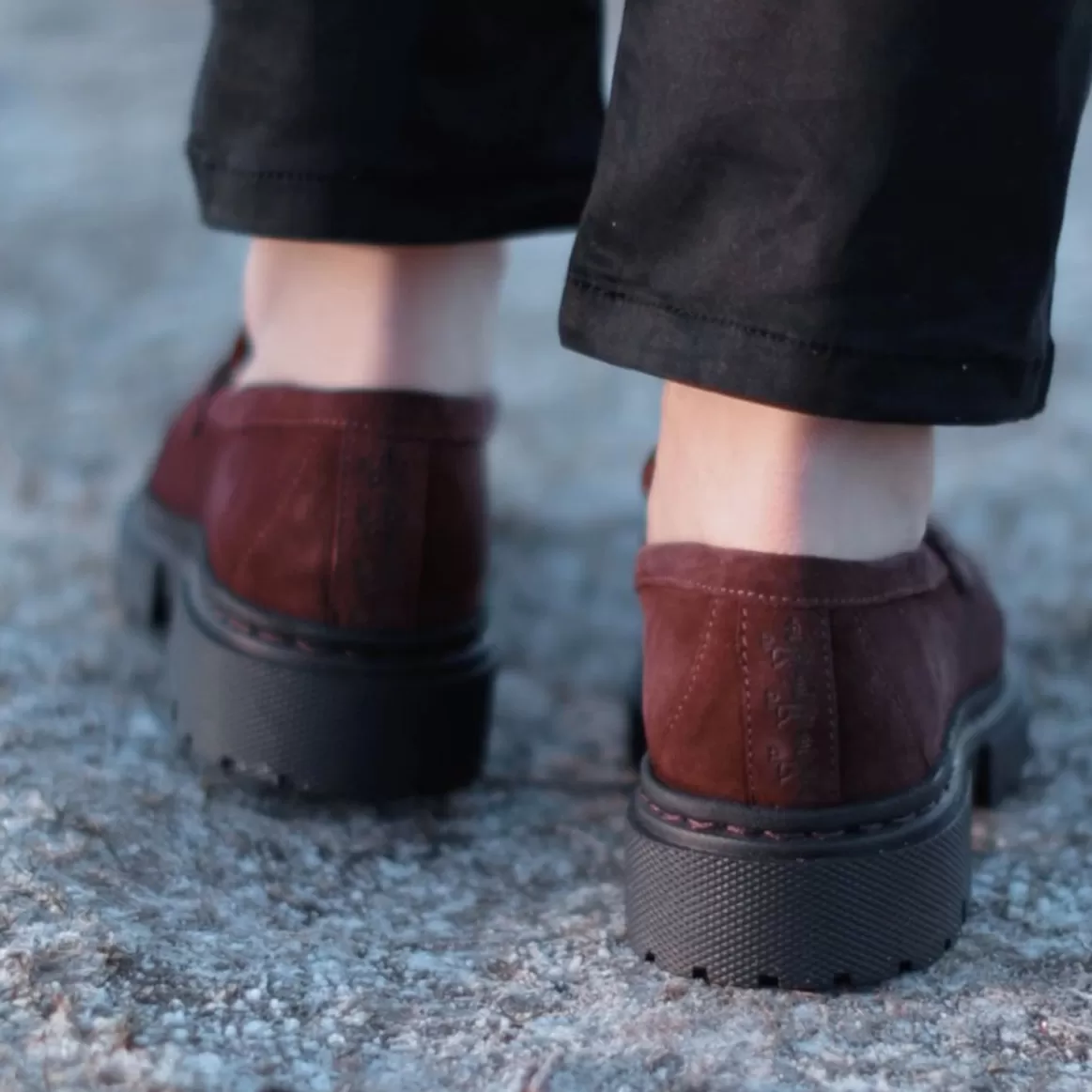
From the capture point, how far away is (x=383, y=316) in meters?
1.09

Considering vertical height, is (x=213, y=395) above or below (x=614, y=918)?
above

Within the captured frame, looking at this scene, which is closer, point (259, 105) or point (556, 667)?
point (259, 105)

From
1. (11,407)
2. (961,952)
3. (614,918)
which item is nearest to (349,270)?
(614,918)

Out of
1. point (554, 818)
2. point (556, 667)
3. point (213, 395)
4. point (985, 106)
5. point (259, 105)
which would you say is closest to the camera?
point (985, 106)

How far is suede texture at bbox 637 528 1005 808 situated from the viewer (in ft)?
2.92

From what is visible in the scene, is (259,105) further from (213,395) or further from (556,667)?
(556,667)

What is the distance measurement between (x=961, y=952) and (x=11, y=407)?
136cm

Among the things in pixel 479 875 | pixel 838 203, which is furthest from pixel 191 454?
pixel 838 203

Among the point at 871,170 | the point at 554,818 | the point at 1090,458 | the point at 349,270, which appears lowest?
the point at 554,818

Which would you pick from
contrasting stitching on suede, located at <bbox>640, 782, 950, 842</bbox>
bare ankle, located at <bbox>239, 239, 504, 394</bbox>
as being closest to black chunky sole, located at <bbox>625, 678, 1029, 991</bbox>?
contrasting stitching on suede, located at <bbox>640, 782, 950, 842</bbox>

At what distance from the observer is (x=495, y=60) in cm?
105

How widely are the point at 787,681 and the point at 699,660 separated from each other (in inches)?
2.0

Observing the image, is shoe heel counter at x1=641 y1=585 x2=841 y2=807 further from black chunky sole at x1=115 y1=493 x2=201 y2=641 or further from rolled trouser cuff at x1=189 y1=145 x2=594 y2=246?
black chunky sole at x1=115 y1=493 x2=201 y2=641

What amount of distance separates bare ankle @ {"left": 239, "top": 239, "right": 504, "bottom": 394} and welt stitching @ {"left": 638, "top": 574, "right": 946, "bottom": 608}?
25 cm
